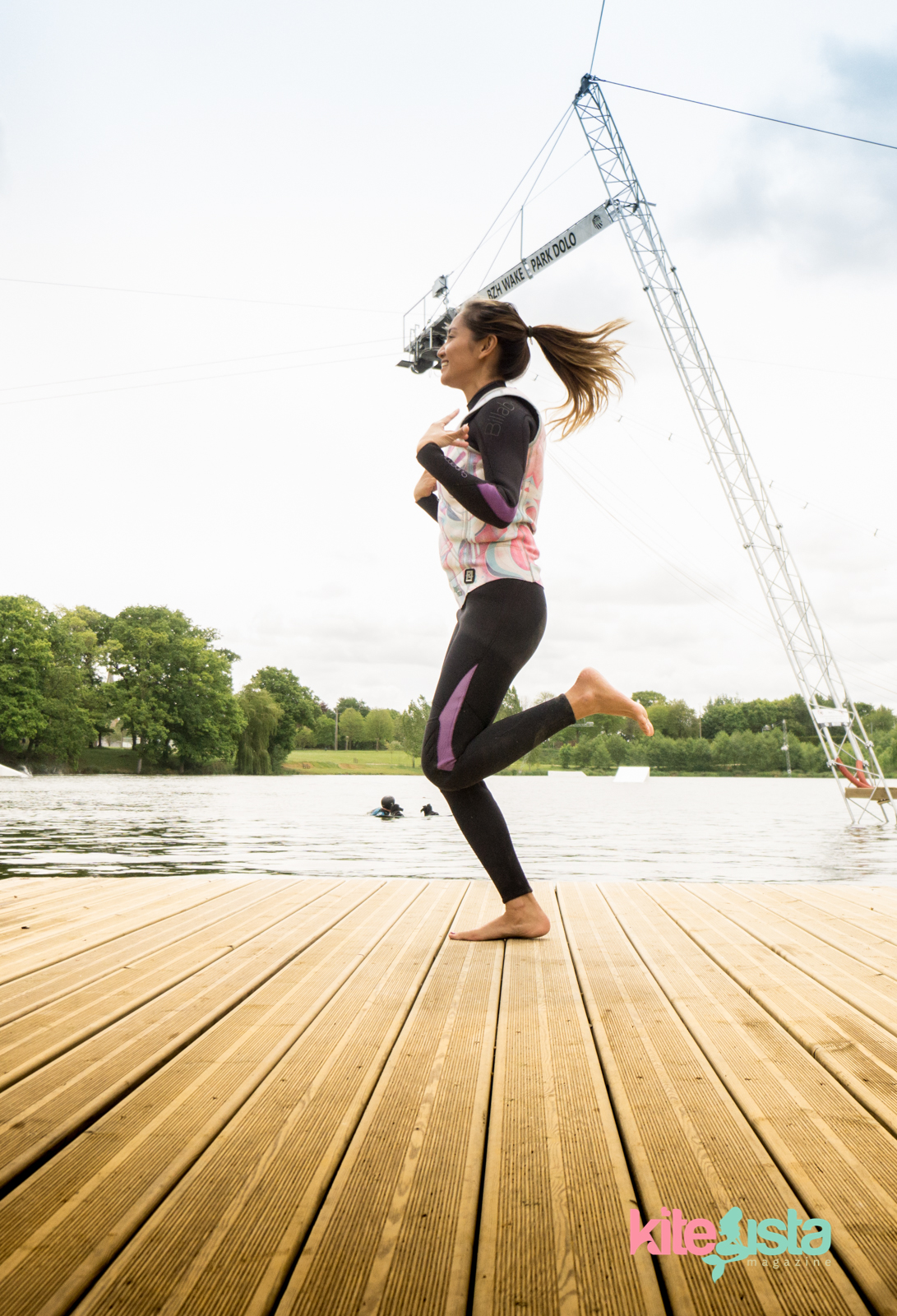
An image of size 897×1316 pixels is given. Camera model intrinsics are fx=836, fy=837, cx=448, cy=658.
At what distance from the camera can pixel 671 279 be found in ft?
66.4

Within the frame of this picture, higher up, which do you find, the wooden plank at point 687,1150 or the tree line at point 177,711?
the tree line at point 177,711

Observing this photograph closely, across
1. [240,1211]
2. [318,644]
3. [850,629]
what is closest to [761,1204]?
[240,1211]

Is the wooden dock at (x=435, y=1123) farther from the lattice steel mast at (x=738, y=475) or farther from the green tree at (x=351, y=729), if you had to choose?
the green tree at (x=351, y=729)

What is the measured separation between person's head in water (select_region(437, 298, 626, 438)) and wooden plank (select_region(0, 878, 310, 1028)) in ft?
4.90

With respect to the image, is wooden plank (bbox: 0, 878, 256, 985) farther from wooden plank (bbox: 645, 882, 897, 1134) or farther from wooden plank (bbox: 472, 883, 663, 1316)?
wooden plank (bbox: 645, 882, 897, 1134)

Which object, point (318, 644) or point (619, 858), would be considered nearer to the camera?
point (619, 858)

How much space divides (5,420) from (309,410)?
203 feet

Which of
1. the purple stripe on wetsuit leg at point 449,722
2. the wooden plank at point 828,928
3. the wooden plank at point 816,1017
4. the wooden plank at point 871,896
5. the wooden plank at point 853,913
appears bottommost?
the wooden plank at point 871,896

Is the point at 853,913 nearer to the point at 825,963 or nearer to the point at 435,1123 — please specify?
the point at 825,963

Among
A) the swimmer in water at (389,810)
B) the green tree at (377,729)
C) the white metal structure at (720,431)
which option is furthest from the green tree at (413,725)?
the swimmer in water at (389,810)

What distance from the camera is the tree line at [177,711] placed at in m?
38.1

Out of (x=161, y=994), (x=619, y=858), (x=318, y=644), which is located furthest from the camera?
(x=318, y=644)

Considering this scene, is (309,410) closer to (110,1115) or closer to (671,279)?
(671,279)

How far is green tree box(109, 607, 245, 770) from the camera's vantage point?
43.1 meters
